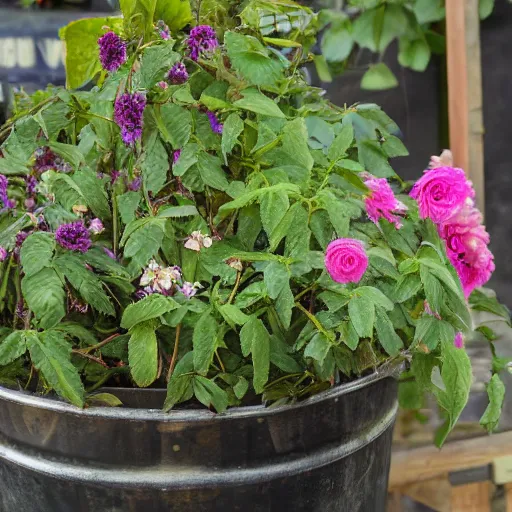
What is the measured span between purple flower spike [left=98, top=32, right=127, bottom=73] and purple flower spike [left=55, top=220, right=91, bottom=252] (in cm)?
20

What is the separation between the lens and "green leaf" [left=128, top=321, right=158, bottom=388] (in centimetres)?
65

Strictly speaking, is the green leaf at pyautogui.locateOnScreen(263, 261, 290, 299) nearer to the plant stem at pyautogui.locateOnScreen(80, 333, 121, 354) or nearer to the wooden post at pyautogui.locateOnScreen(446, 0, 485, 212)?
the plant stem at pyautogui.locateOnScreen(80, 333, 121, 354)

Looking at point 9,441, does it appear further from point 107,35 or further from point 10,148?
point 107,35

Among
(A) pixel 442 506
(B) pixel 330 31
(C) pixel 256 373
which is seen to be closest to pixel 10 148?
(C) pixel 256 373

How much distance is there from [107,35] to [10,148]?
180 millimetres

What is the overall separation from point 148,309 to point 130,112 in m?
0.23

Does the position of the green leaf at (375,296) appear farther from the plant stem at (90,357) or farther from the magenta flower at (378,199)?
the plant stem at (90,357)

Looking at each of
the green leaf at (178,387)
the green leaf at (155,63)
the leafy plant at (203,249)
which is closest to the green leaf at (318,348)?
the leafy plant at (203,249)

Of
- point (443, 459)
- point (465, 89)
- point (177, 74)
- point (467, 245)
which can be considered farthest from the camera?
point (465, 89)

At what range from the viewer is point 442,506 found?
3.86ft

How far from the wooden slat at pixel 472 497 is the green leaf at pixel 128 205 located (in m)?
0.86

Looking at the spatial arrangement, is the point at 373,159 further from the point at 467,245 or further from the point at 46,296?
the point at 46,296

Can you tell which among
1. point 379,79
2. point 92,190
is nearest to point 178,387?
point 92,190

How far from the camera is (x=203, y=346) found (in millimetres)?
642
